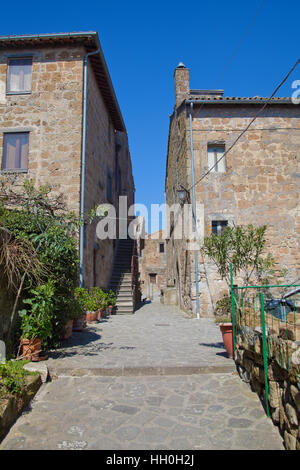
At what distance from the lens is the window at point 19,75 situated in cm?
1005

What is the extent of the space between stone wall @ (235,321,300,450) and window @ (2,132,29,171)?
809cm

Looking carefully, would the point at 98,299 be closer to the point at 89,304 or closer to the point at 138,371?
the point at 89,304

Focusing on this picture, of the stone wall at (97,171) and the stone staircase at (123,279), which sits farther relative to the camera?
the stone staircase at (123,279)

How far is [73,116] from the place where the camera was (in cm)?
966

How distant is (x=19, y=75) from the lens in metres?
10.1

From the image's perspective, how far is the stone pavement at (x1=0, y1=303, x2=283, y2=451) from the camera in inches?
121

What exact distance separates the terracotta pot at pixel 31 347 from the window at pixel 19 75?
26.5 ft

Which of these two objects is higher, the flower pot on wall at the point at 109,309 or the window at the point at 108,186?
the window at the point at 108,186

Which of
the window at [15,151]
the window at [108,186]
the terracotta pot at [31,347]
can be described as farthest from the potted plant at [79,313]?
the window at [108,186]

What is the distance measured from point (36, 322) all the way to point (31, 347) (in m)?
0.38

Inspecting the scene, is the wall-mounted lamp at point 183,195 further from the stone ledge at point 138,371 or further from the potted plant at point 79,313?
the stone ledge at point 138,371

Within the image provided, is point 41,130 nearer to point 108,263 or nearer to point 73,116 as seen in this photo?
point 73,116

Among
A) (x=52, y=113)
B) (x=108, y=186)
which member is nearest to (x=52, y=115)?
(x=52, y=113)

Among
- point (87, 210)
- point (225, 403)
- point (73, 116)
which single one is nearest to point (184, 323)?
point (87, 210)
